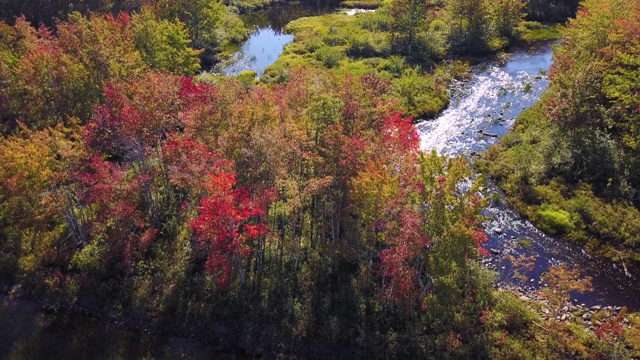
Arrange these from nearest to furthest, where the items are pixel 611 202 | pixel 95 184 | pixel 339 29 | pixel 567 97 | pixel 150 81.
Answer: pixel 95 184, pixel 150 81, pixel 611 202, pixel 567 97, pixel 339 29

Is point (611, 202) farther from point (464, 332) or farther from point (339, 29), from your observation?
point (339, 29)

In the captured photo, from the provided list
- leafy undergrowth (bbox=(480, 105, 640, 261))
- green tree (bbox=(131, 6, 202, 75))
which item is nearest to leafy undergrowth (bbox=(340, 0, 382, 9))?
green tree (bbox=(131, 6, 202, 75))

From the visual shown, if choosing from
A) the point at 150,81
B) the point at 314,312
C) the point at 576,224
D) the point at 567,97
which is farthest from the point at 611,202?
the point at 150,81

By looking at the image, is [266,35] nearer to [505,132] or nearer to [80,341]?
[505,132]

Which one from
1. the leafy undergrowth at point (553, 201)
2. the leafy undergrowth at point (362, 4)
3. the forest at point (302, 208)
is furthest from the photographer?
the leafy undergrowth at point (362, 4)

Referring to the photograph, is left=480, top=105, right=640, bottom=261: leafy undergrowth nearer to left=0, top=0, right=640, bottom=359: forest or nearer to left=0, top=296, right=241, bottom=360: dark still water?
left=0, top=0, right=640, bottom=359: forest

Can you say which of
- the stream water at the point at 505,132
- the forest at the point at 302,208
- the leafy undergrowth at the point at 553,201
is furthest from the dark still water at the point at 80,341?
the leafy undergrowth at the point at 553,201

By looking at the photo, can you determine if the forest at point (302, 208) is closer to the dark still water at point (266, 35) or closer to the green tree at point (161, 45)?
the green tree at point (161, 45)
